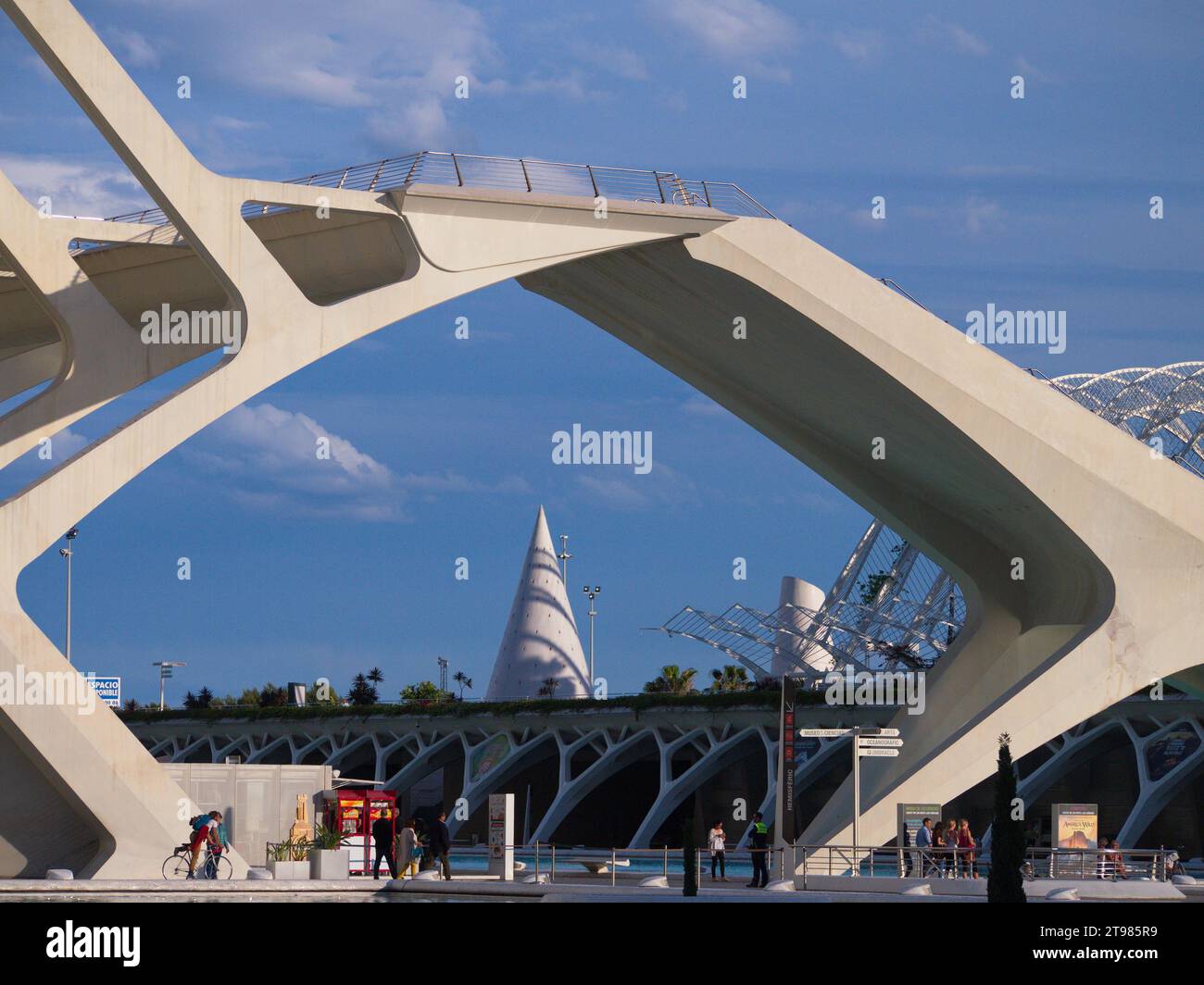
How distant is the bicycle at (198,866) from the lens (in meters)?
26.9

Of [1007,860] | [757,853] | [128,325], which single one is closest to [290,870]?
[757,853]

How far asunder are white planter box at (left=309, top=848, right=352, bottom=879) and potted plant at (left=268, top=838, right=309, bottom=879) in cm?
25

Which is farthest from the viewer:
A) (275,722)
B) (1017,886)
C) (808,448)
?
(275,722)

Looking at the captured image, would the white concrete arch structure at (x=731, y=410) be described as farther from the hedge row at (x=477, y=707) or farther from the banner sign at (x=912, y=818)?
the hedge row at (x=477, y=707)

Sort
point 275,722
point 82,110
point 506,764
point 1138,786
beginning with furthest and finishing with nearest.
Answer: point 275,722, point 506,764, point 1138,786, point 82,110

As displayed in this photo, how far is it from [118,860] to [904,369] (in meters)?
18.0

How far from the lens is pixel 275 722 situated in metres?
80.6

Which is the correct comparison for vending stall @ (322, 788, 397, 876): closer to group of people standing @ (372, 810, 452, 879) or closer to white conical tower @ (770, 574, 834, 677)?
group of people standing @ (372, 810, 452, 879)

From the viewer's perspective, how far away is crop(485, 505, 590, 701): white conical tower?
8438 centimetres

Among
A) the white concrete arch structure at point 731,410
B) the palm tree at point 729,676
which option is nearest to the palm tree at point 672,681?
the palm tree at point 729,676

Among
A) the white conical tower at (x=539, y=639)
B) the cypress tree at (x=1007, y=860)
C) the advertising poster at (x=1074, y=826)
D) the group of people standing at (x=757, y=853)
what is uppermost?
the white conical tower at (x=539, y=639)
